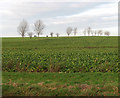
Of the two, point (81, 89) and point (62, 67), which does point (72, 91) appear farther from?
point (62, 67)

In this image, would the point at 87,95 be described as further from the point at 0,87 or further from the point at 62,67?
the point at 62,67

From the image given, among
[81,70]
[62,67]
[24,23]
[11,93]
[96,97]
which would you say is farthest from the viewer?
[24,23]

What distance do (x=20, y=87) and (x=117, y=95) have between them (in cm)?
472

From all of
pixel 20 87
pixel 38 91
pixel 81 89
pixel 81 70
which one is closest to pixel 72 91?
pixel 81 89

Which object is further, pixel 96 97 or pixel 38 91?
pixel 38 91

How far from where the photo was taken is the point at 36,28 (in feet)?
231

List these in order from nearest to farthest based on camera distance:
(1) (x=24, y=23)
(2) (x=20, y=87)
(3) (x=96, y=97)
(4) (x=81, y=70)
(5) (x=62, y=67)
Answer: (3) (x=96, y=97) < (2) (x=20, y=87) < (4) (x=81, y=70) < (5) (x=62, y=67) < (1) (x=24, y=23)

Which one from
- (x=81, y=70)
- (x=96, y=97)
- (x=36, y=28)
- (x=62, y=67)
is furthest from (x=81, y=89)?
(x=36, y=28)

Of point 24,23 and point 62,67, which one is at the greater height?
point 24,23

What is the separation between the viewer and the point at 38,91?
7316 millimetres

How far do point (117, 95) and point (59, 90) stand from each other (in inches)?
105

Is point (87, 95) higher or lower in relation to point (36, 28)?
lower

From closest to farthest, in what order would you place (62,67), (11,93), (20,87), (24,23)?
(11,93)
(20,87)
(62,67)
(24,23)

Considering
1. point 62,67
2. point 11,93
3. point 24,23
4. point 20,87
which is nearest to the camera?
point 11,93
